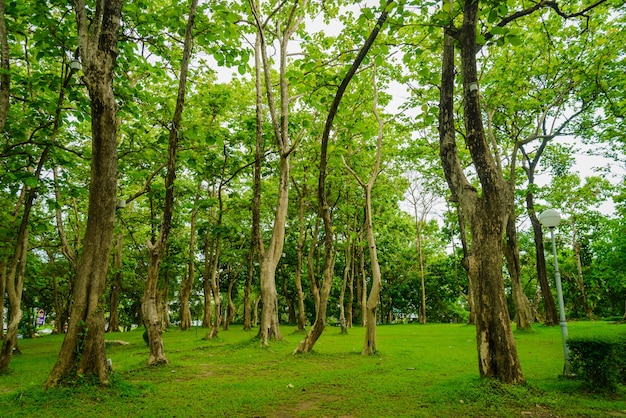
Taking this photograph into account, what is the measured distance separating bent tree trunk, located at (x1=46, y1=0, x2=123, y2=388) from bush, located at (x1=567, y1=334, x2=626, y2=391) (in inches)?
314

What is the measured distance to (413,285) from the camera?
125ft

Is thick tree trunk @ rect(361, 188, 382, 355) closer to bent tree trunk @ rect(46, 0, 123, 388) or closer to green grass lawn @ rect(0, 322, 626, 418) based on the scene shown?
green grass lawn @ rect(0, 322, 626, 418)

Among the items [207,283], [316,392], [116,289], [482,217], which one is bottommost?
[316,392]

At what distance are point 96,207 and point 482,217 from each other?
21.5 feet

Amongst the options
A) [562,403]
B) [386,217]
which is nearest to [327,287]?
[562,403]

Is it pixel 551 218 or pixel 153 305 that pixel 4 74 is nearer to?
pixel 153 305

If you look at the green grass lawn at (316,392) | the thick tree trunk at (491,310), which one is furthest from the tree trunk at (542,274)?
the thick tree trunk at (491,310)

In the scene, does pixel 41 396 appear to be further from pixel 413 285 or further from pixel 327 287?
pixel 413 285

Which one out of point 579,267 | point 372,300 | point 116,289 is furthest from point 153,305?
point 579,267

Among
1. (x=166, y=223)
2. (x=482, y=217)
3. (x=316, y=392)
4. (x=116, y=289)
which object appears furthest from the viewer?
(x=116, y=289)

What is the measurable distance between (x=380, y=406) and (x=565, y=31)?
1391cm

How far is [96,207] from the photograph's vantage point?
6.46 metres

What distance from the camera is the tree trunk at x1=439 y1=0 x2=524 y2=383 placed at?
19.9ft

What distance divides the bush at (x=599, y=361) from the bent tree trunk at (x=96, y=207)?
7977 millimetres
